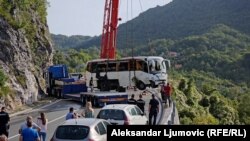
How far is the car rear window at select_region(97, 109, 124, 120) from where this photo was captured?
60.0 feet

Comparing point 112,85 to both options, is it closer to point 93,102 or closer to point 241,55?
point 93,102

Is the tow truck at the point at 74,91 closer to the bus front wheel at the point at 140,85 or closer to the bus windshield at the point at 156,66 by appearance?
the bus front wheel at the point at 140,85

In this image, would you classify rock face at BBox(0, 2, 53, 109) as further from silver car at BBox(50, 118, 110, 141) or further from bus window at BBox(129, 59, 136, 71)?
silver car at BBox(50, 118, 110, 141)

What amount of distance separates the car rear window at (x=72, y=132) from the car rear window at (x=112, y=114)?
167 inches

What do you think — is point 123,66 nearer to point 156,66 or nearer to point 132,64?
point 132,64

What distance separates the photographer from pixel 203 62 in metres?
170

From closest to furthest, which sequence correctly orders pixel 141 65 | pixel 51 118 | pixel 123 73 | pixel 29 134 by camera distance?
pixel 29 134, pixel 51 118, pixel 141 65, pixel 123 73

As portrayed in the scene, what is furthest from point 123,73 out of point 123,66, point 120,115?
point 120,115

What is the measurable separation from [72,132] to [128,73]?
1038 inches

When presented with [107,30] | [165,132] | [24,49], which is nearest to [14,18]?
[24,49]

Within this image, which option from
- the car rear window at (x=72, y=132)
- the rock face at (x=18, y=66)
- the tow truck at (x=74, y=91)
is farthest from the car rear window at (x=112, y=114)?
the rock face at (x=18, y=66)

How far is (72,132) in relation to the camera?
14.0m

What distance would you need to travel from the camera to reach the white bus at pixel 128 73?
39.4 metres

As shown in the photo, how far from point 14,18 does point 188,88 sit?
28.4 meters
